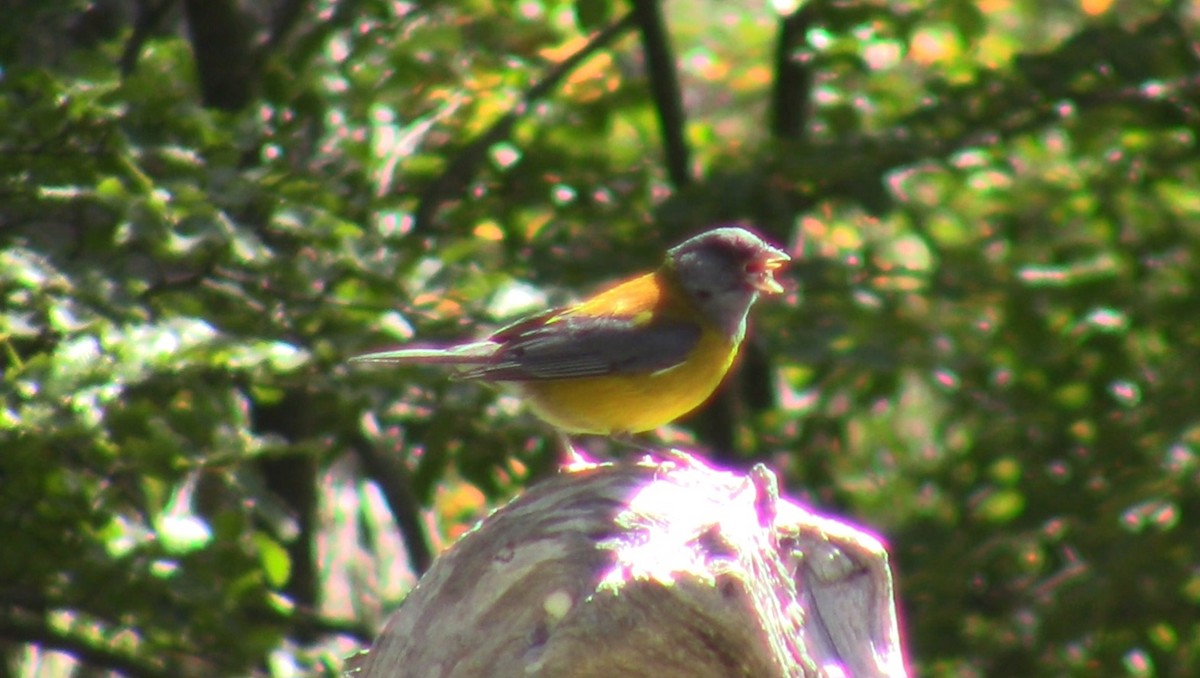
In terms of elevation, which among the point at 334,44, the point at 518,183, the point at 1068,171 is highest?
the point at 334,44

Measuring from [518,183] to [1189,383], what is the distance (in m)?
2.59

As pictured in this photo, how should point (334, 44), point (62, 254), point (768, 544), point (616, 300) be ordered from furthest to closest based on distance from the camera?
1. point (334, 44)
2. point (616, 300)
3. point (62, 254)
4. point (768, 544)

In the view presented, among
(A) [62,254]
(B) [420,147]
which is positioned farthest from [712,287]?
(A) [62,254]

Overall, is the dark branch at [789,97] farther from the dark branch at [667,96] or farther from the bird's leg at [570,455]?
the bird's leg at [570,455]

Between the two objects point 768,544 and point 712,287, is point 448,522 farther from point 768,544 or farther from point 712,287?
point 768,544

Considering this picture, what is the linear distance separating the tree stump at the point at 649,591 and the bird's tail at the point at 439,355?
86cm

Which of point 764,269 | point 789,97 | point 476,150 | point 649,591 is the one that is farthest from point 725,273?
point 649,591

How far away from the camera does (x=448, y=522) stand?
6.70 metres

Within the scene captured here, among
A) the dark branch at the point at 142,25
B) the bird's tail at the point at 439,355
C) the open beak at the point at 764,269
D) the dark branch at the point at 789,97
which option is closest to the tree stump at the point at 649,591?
the bird's tail at the point at 439,355

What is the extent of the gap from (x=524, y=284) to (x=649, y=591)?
2.00 meters

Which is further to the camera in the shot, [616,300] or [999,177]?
[999,177]

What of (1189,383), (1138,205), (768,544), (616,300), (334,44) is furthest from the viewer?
(1138,205)

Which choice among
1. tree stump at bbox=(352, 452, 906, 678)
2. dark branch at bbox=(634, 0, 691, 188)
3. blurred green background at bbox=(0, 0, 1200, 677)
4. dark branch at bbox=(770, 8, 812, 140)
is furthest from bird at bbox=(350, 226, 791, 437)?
dark branch at bbox=(770, 8, 812, 140)

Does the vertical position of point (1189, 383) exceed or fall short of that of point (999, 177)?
it exceeds it
